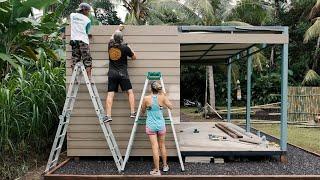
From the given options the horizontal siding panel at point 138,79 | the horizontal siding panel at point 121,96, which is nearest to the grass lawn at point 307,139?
the horizontal siding panel at point 121,96

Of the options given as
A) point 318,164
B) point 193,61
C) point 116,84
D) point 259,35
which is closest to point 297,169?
point 318,164

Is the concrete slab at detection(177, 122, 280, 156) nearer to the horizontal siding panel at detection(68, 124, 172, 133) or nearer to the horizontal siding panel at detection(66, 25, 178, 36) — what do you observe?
the horizontal siding panel at detection(68, 124, 172, 133)

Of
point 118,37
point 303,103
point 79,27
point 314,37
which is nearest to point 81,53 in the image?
point 79,27

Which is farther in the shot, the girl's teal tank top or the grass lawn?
the grass lawn

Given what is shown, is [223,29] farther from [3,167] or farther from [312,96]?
[312,96]

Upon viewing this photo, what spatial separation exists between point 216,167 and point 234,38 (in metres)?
2.32

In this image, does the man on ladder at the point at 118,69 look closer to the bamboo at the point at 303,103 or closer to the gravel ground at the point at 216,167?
the gravel ground at the point at 216,167

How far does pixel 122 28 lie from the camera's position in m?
7.78

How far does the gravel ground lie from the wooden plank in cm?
218

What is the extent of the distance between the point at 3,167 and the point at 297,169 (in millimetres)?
4828

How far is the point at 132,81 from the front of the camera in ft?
26.2

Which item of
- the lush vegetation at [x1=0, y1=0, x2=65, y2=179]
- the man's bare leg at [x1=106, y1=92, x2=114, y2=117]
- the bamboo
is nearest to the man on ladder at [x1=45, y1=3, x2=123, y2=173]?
the man's bare leg at [x1=106, y1=92, x2=114, y2=117]

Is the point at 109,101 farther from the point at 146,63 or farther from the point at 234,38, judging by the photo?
the point at 234,38

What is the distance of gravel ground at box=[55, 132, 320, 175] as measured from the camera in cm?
703
